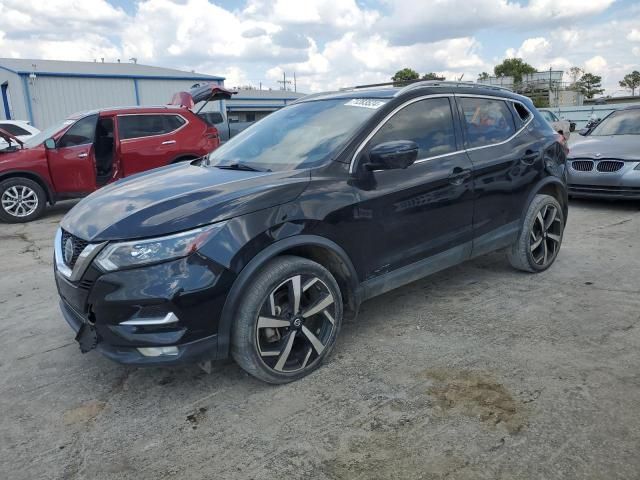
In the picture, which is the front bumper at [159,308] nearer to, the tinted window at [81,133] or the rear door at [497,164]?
the rear door at [497,164]

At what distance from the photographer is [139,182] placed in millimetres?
3447

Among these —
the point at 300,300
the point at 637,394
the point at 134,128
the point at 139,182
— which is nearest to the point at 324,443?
the point at 300,300

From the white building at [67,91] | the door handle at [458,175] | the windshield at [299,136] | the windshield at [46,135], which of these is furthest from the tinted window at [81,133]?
the white building at [67,91]

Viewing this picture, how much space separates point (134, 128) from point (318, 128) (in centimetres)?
602

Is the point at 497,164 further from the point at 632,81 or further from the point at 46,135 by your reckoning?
the point at 632,81

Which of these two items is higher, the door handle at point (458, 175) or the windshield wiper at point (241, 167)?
the windshield wiper at point (241, 167)

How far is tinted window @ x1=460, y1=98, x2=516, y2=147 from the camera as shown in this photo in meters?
4.10

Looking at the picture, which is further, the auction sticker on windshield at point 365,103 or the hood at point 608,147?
the hood at point 608,147


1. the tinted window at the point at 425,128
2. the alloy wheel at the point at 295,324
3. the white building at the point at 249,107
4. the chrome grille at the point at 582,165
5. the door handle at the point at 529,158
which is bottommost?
the alloy wheel at the point at 295,324

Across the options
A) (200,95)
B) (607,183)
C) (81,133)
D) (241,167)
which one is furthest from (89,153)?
(607,183)

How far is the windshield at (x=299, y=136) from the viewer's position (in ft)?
11.1

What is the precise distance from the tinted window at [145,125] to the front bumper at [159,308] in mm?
6554

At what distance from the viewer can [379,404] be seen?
9.11 feet

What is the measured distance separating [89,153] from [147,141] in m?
0.93
